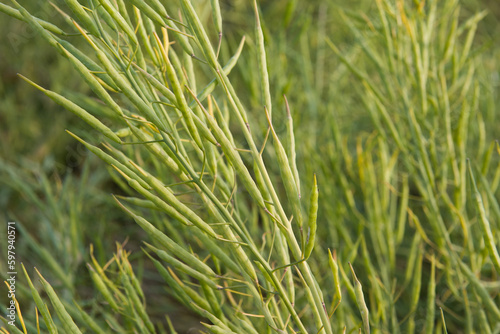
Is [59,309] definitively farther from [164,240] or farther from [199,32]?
[199,32]

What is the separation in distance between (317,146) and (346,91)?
40 centimetres

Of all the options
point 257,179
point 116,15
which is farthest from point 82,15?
point 257,179

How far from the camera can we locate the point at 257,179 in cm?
38

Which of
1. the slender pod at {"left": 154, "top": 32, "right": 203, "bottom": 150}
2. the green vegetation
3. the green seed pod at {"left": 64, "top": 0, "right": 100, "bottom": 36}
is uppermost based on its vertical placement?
the green seed pod at {"left": 64, "top": 0, "right": 100, "bottom": 36}

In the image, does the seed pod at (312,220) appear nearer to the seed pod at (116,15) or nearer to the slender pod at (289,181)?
the slender pod at (289,181)

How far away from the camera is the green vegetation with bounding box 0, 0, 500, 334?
0.38 metres

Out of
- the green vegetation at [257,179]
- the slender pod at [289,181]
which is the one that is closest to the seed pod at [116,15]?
the green vegetation at [257,179]

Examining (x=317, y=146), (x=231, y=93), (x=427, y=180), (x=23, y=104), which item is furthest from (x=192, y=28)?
(x=23, y=104)

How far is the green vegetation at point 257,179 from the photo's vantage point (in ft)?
1.25

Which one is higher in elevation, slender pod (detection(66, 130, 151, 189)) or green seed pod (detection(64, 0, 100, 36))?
green seed pod (detection(64, 0, 100, 36))

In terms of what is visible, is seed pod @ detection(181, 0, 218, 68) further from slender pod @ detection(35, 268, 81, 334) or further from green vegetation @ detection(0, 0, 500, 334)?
slender pod @ detection(35, 268, 81, 334)

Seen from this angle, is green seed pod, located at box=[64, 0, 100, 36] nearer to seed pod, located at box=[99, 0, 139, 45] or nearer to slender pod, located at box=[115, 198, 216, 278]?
seed pod, located at box=[99, 0, 139, 45]

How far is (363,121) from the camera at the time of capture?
115cm

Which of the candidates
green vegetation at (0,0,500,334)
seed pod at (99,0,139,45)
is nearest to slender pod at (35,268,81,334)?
green vegetation at (0,0,500,334)
